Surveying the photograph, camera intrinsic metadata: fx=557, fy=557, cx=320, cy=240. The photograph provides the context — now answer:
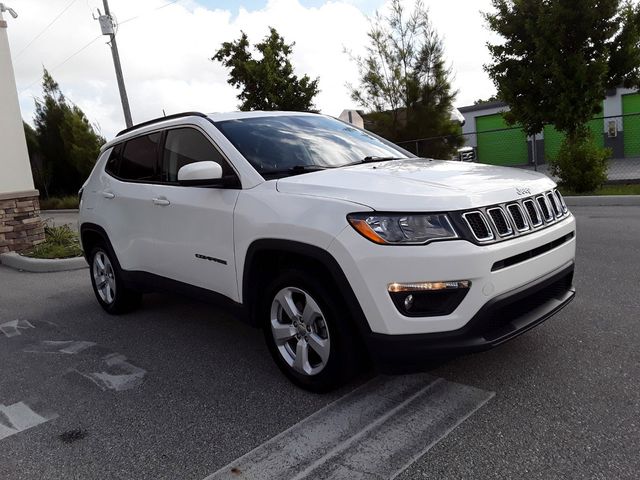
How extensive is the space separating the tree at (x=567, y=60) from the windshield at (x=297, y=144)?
941cm

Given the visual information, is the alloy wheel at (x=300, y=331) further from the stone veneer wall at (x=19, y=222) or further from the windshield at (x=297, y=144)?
the stone veneer wall at (x=19, y=222)

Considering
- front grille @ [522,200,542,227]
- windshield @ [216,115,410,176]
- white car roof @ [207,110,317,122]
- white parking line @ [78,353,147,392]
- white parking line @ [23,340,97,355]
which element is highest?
white car roof @ [207,110,317,122]

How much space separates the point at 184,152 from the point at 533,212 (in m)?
2.53

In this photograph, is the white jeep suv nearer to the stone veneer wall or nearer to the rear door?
the rear door

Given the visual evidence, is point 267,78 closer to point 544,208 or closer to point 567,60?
point 567,60

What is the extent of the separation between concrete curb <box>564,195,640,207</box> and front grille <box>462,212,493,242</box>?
925cm

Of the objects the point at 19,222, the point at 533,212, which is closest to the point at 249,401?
the point at 533,212

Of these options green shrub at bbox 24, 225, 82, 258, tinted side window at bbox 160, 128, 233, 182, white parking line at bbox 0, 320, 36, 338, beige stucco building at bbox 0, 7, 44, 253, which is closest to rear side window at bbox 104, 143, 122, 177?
tinted side window at bbox 160, 128, 233, 182

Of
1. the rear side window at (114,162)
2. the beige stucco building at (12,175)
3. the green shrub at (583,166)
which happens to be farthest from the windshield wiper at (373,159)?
the green shrub at (583,166)

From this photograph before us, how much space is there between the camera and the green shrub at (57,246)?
9.40 meters

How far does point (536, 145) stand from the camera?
2583cm

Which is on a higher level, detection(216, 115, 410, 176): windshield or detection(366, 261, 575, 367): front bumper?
detection(216, 115, 410, 176): windshield

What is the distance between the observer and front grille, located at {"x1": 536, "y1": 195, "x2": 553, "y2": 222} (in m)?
3.30

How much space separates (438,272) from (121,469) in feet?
5.99
